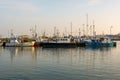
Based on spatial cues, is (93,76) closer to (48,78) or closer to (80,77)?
(80,77)

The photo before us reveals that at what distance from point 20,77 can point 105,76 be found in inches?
340

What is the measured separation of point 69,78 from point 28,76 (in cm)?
434

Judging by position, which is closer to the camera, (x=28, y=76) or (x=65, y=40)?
(x=28, y=76)

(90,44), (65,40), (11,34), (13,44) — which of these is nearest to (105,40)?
(90,44)

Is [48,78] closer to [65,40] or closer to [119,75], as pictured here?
[119,75]

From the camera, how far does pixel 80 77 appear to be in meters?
28.0

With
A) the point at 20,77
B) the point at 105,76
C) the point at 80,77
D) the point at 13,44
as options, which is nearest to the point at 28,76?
the point at 20,77

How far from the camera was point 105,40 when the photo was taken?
115812 millimetres

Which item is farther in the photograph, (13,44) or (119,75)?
(13,44)

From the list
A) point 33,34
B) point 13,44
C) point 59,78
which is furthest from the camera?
point 33,34

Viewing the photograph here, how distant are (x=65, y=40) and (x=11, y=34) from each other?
44.2 metres

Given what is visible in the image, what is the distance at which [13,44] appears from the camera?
369 ft

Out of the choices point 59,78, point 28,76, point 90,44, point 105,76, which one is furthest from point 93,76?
point 90,44

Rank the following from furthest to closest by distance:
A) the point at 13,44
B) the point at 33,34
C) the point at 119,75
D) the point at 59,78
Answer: the point at 33,34 → the point at 13,44 → the point at 119,75 → the point at 59,78
